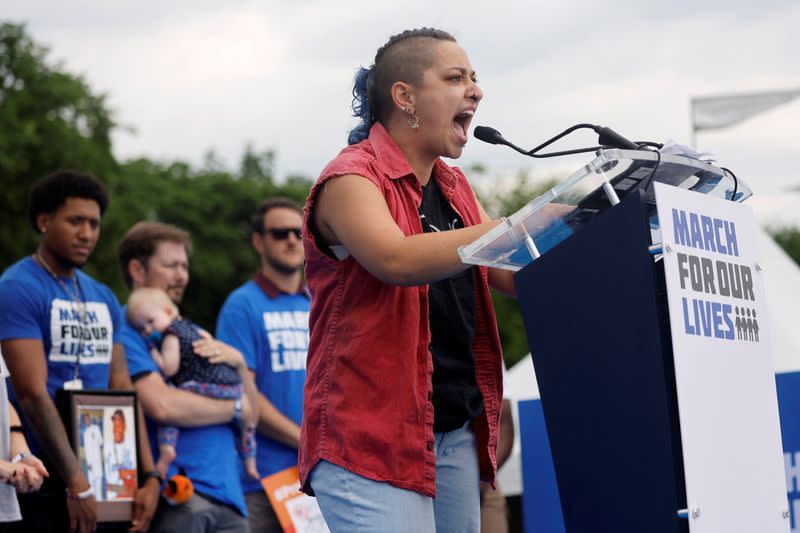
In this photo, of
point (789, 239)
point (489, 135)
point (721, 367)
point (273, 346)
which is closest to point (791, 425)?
point (273, 346)

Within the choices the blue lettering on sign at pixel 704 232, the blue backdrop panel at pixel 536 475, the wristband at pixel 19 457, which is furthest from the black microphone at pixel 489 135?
the blue backdrop panel at pixel 536 475

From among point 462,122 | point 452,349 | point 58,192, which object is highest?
point 58,192

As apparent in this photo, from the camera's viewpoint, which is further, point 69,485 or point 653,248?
point 69,485

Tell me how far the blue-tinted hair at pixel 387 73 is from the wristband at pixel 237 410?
271 cm

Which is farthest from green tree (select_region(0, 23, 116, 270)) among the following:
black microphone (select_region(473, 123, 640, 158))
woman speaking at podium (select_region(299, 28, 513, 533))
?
black microphone (select_region(473, 123, 640, 158))

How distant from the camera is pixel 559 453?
259cm

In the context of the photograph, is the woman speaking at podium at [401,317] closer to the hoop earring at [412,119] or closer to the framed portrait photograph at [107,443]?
the hoop earring at [412,119]

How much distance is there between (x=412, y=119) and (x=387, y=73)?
0.15m

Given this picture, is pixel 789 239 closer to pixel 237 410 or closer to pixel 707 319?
pixel 237 410

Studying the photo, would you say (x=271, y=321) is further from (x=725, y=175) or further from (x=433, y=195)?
(x=725, y=175)

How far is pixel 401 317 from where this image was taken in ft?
9.03

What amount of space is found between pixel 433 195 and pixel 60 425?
226cm

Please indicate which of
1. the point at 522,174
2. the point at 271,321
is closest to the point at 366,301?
the point at 271,321

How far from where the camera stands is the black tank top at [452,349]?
9.43ft
